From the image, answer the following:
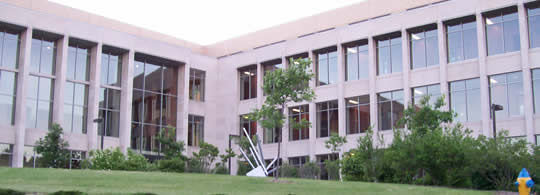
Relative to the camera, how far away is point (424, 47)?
→ 1774 inches

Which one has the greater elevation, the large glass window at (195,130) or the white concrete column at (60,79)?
the white concrete column at (60,79)

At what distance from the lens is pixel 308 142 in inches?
1964

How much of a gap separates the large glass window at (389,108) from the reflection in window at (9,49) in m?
26.9

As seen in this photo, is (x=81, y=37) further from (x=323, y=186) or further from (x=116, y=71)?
(x=323, y=186)

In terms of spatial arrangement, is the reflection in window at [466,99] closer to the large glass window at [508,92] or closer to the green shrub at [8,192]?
the large glass window at [508,92]

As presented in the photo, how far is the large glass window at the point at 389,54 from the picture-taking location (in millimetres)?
46406

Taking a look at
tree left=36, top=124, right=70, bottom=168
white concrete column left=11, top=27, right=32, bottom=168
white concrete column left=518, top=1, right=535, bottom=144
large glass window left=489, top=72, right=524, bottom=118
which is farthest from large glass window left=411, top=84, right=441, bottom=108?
white concrete column left=11, top=27, right=32, bottom=168

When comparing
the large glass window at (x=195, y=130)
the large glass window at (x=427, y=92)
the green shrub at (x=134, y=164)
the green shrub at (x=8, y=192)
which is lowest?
the green shrub at (x=8, y=192)

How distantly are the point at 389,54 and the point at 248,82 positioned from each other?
14850 mm

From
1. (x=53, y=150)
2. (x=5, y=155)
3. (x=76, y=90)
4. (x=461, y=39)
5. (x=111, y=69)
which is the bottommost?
(x=5, y=155)

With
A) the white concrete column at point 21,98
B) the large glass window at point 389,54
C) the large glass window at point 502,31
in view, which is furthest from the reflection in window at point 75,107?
the large glass window at point 502,31

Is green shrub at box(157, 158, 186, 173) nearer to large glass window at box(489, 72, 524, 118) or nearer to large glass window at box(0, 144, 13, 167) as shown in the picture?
large glass window at box(0, 144, 13, 167)

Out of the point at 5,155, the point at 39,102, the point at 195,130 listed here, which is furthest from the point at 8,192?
the point at 195,130

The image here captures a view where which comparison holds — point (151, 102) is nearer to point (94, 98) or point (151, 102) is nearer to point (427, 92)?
point (94, 98)
